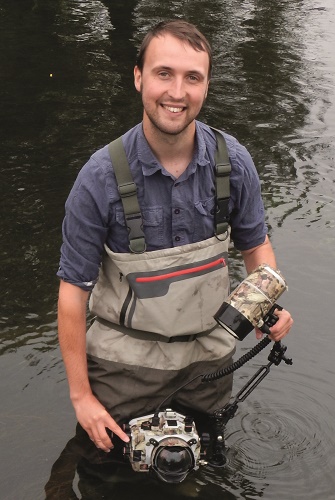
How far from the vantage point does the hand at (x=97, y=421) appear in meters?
3.77

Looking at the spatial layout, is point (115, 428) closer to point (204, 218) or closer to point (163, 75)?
point (204, 218)

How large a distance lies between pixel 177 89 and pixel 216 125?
18.8 feet

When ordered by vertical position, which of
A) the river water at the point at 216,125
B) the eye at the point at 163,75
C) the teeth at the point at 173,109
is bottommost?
the river water at the point at 216,125

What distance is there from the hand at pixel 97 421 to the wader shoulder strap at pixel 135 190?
0.74 m

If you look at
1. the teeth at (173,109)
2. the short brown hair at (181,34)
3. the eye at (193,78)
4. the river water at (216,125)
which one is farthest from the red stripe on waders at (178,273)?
the river water at (216,125)

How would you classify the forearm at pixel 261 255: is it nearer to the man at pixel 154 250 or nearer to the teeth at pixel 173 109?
the man at pixel 154 250

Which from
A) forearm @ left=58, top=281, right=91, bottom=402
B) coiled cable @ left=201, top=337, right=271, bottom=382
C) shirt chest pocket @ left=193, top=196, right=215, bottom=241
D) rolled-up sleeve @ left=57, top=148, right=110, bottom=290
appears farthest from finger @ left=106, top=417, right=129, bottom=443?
shirt chest pocket @ left=193, top=196, right=215, bottom=241

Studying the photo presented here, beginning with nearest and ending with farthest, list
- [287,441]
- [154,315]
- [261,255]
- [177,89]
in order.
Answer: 1. [177,89]
2. [154,315]
3. [261,255]
4. [287,441]

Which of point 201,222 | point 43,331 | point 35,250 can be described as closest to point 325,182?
point 35,250

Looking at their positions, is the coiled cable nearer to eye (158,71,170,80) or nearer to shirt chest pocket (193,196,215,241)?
shirt chest pocket (193,196,215,241)

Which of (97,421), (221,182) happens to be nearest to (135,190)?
(221,182)

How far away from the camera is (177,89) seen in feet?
11.7

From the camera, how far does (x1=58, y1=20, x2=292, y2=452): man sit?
360cm

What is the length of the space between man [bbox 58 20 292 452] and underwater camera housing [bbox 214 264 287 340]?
14cm
